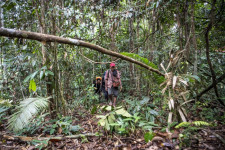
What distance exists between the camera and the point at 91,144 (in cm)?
254

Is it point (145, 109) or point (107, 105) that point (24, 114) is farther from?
point (145, 109)

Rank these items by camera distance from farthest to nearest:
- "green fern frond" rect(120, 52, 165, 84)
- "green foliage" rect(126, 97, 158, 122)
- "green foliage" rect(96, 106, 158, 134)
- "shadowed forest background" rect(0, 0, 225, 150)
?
"green fern frond" rect(120, 52, 165, 84) < "green foliage" rect(126, 97, 158, 122) < "green foliage" rect(96, 106, 158, 134) < "shadowed forest background" rect(0, 0, 225, 150)

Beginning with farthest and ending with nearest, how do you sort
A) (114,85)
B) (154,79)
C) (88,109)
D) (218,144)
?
(114,85)
(88,109)
(154,79)
(218,144)

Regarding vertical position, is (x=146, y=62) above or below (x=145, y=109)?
above

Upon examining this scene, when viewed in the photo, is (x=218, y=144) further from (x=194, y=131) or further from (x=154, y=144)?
(x=154, y=144)

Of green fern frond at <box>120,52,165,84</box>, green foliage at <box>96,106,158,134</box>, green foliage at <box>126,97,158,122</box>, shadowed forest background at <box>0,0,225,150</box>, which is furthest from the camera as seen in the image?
green fern frond at <box>120,52,165,84</box>

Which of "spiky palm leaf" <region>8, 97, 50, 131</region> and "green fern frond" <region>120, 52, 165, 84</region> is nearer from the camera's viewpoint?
"spiky palm leaf" <region>8, 97, 50, 131</region>

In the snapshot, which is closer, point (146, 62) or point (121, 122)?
point (121, 122)

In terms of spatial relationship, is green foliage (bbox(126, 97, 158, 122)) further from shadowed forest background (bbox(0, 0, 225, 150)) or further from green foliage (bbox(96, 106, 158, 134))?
green foliage (bbox(96, 106, 158, 134))

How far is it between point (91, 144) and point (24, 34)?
2.01 metres

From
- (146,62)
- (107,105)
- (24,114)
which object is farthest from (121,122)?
(24,114)

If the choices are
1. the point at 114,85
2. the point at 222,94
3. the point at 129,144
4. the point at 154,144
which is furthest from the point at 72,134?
the point at 222,94

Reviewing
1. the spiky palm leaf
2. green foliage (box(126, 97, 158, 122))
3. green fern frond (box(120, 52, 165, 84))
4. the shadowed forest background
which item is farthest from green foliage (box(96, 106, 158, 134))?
the spiky palm leaf

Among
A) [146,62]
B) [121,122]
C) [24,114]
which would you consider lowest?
[121,122]
